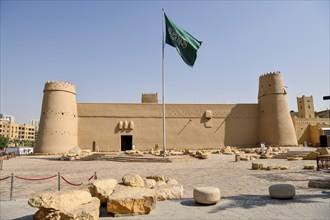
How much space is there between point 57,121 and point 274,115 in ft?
83.9

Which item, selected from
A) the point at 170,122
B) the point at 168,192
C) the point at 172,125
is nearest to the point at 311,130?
the point at 172,125

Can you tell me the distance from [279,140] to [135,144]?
17.3 meters

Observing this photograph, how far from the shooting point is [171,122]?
1244 inches

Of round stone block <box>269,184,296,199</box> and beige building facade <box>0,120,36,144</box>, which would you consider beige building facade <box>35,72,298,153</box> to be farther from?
beige building facade <box>0,120,36,144</box>

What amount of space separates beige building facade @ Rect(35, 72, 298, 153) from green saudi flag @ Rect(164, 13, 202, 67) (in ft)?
51.6

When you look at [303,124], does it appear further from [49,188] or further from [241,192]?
[49,188]

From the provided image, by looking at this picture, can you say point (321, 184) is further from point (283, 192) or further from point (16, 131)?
point (16, 131)

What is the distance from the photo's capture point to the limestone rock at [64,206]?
15.1 ft

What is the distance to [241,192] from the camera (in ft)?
24.4

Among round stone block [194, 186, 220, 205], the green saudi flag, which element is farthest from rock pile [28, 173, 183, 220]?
the green saudi flag

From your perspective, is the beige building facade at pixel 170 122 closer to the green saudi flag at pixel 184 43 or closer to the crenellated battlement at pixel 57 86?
the crenellated battlement at pixel 57 86

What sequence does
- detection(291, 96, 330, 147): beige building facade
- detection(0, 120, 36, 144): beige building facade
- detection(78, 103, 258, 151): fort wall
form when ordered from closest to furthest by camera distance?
detection(78, 103, 258, 151): fort wall
detection(291, 96, 330, 147): beige building facade
detection(0, 120, 36, 144): beige building facade

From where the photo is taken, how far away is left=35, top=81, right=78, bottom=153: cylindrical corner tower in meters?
27.7

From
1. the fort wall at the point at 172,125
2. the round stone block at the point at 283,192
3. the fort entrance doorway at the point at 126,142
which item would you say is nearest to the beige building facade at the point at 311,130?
the fort wall at the point at 172,125
